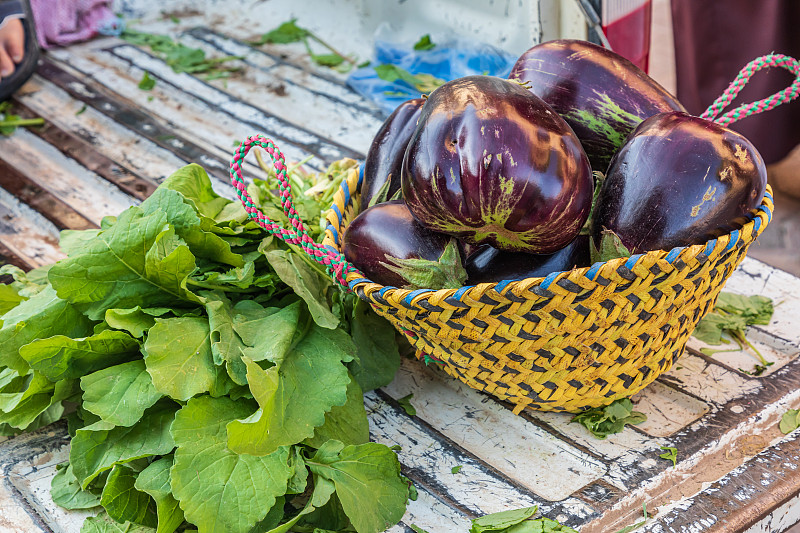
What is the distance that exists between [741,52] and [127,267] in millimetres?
2436

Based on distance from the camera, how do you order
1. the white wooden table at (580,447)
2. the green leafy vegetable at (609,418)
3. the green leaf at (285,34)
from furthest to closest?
the green leaf at (285,34) < the green leafy vegetable at (609,418) < the white wooden table at (580,447)

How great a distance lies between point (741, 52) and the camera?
270 centimetres

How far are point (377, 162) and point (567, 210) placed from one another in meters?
0.37

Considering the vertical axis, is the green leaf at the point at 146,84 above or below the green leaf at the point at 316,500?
above

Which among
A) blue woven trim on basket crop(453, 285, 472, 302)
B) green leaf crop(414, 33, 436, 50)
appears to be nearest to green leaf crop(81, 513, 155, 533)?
blue woven trim on basket crop(453, 285, 472, 302)

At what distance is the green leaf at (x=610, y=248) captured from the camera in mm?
884

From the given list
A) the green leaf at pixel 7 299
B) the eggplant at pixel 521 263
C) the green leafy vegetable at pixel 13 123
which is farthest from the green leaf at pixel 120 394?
the green leafy vegetable at pixel 13 123

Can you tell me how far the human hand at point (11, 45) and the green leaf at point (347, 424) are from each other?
5.56 feet

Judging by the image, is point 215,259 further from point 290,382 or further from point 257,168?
point 257,168

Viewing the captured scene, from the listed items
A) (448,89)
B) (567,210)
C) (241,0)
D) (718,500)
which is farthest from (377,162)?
(241,0)

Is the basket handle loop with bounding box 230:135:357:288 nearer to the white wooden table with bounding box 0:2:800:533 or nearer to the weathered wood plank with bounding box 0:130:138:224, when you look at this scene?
the white wooden table with bounding box 0:2:800:533

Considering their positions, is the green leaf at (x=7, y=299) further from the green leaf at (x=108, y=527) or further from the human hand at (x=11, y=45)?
the human hand at (x=11, y=45)

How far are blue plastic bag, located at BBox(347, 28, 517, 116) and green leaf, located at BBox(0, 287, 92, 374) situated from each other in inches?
44.6

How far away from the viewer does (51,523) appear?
94 cm
